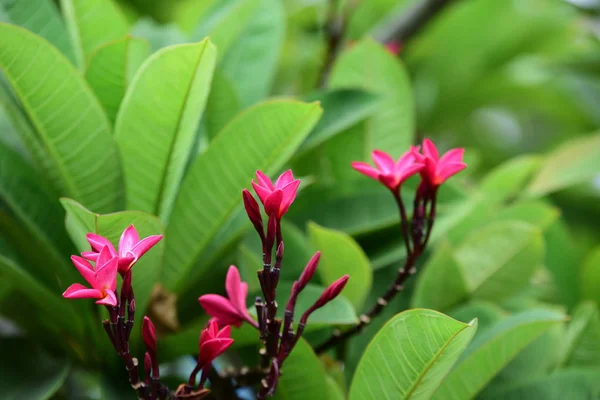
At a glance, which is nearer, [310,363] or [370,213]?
[310,363]

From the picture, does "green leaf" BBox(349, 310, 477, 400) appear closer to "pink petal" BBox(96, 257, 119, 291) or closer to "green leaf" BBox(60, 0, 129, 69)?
"pink petal" BBox(96, 257, 119, 291)

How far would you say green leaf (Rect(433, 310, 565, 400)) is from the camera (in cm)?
74

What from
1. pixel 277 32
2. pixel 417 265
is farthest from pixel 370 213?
pixel 277 32

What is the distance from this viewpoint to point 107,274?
0.53 metres

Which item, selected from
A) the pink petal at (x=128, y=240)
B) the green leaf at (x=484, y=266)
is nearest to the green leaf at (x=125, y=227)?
the pink petal at (x=128, y=240)

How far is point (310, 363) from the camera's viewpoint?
0.74 meters

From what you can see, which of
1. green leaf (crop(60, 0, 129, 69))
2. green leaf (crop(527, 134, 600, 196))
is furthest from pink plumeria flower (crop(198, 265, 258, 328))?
green leaf (crop(527, 134, 600, 196))

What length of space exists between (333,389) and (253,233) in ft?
0.88

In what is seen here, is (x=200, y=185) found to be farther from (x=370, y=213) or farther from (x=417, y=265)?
(x=417, y=265)

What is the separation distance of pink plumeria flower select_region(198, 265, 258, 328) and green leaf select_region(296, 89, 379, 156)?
0.34 m

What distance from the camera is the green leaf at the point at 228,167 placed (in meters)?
0.76

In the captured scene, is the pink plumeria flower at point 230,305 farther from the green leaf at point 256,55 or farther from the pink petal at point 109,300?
the green leaf at point 256,55

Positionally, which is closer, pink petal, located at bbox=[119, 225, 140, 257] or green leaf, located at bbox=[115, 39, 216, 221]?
pink petal, located at bbox=[119, 225, 140, 257]

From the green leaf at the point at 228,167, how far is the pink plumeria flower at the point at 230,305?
0.53ft
